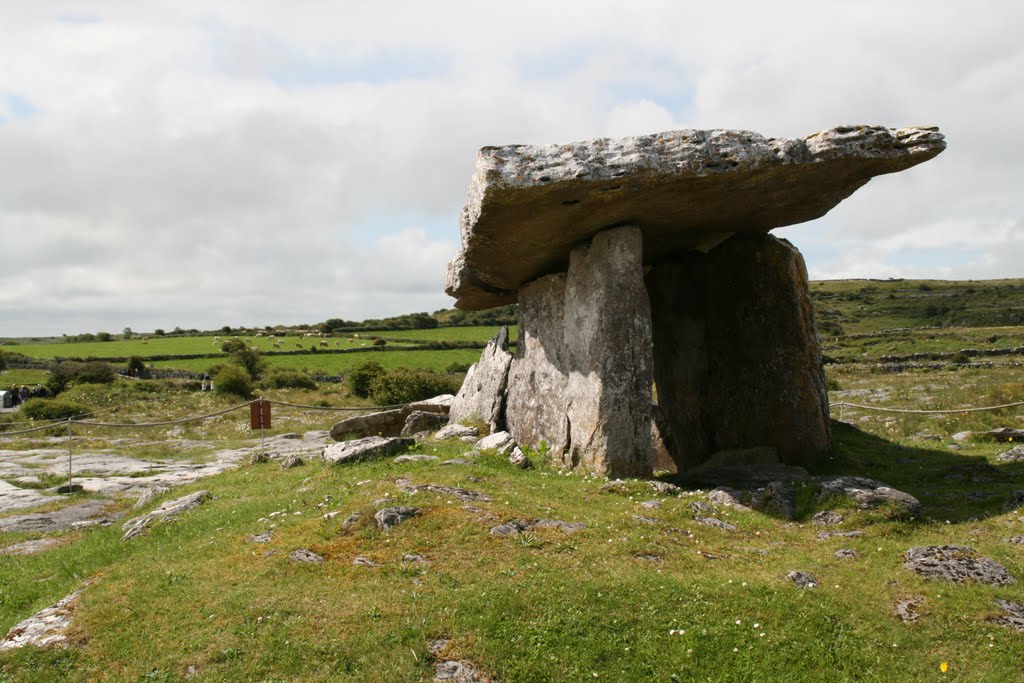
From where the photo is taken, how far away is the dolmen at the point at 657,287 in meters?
12.2

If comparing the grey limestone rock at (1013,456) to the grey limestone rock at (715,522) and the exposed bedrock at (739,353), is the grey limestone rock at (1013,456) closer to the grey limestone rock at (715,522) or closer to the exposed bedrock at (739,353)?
the exposed bedrock at (739,353)

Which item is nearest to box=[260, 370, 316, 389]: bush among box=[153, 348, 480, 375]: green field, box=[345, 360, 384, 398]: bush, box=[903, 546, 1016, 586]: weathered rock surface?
box=[153, 348, 480, 375]: green field

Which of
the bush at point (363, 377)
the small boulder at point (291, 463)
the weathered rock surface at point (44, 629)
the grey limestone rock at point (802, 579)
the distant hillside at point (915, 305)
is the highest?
the distant hillside at point (915, 305)

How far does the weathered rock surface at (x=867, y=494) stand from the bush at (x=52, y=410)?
120 feet

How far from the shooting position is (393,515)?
1029cm

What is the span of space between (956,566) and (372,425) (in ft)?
49.0

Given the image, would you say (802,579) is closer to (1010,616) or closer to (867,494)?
(1010,616)

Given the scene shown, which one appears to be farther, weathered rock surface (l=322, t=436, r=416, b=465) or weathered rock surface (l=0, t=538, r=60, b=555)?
weathered rock surface (l=322, t=436, r=416, b=465)

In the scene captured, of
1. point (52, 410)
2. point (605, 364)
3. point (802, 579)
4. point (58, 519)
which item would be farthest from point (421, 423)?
point (52, 410)

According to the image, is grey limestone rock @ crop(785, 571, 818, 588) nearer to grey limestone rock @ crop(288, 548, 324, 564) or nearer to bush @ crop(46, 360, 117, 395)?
grey limestone rock @ crop(288, 548, 324, 564)

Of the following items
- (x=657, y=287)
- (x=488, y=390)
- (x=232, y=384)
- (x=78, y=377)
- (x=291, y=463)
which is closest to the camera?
(x=291, y=463)

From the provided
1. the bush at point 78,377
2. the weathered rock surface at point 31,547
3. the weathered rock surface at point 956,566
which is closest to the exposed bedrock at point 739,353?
the weathered rock surface at point 956,566

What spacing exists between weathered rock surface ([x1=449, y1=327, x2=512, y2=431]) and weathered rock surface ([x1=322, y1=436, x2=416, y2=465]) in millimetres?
3256

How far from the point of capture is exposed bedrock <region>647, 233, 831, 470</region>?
16.4 m
